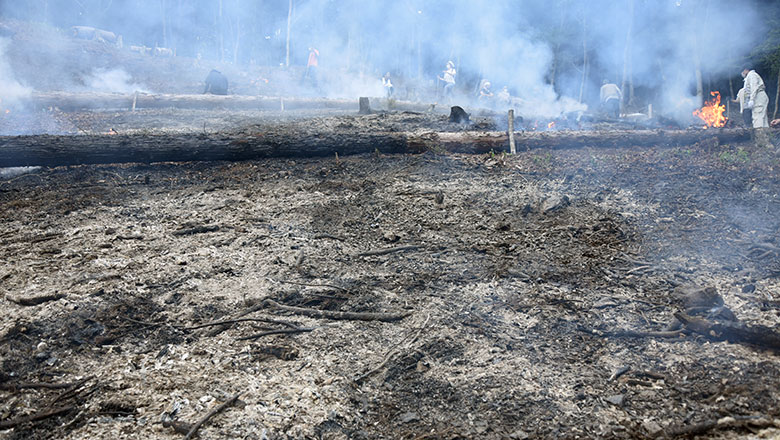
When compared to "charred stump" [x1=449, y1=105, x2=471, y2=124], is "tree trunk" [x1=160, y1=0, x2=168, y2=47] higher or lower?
higher

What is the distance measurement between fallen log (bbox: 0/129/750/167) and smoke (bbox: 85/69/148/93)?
45.2 feet

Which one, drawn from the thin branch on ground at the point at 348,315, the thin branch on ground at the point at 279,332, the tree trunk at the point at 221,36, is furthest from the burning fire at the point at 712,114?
the tree trunk at the point at 221,36

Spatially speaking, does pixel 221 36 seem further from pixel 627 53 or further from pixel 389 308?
pixel 389 308

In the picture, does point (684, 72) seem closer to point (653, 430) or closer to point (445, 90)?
point (445, 90)

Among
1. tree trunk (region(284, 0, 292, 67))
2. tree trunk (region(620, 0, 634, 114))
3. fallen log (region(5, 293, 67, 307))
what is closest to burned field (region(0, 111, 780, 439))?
fallen log (region(5, 293, 67, 307))

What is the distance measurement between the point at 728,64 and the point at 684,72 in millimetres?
1838

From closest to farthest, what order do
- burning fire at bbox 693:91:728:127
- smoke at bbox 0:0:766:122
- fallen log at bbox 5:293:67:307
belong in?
fallen log at bbox 5:293:67:307, burning fire at bbox 693:91:728:127, smoke at bbox 0:0:766:122

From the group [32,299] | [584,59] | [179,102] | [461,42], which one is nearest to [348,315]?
[32,299]

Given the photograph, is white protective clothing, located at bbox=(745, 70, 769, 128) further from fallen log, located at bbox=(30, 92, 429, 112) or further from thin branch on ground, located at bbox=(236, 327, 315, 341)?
thin branch on ground, located at bbox=(236, 327, 315, 341)

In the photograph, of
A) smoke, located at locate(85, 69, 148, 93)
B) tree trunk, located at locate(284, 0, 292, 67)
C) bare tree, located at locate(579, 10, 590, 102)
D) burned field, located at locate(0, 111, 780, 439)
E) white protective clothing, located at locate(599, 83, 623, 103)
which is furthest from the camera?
tree trunk, located at locate(284, 0, 292, 67)

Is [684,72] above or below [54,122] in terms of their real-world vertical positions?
above

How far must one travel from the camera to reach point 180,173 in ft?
22.6

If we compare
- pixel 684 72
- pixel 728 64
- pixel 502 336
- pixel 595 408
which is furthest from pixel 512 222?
pixel 684 72

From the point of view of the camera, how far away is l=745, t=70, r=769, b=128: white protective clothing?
10281mm
